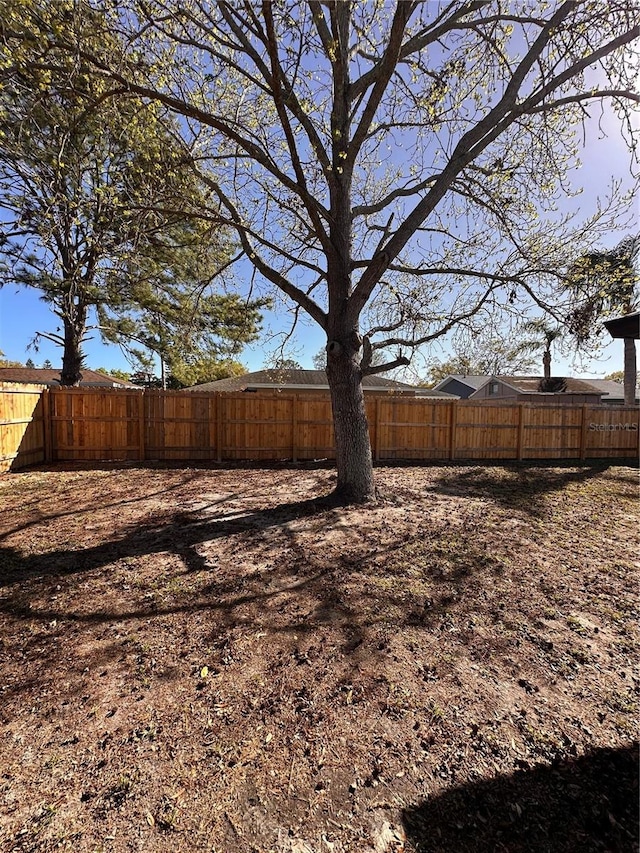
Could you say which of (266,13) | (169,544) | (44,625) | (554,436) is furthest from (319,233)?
(554,436)

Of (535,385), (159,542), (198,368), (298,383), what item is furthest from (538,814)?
(535,385)

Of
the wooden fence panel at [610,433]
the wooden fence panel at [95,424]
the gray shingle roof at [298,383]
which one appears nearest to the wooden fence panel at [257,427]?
the wooden fence panel at [95,424]

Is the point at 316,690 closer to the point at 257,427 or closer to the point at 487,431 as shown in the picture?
the point at 257,427

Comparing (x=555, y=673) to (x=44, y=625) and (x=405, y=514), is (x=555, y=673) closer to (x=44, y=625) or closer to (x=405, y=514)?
(x=405, y=514)

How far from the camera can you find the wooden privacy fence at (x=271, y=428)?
28.5ft

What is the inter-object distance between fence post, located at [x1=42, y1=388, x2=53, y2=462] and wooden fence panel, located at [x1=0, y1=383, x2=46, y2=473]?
0.02 m

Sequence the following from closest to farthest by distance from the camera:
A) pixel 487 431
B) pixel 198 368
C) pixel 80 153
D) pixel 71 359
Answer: pixel 80 153 → pixel 487 431 → pixel 71 359 → pixel 198 368

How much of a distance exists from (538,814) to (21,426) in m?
9.48

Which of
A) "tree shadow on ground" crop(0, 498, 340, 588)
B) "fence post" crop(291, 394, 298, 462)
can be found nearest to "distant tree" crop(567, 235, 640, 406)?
"tree shadow on ground" crop(0, 498, 340, 588)

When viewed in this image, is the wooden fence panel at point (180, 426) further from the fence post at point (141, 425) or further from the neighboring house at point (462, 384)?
the neighboring house at point (462, 384)

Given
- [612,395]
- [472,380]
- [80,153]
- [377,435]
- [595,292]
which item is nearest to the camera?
[80,153]

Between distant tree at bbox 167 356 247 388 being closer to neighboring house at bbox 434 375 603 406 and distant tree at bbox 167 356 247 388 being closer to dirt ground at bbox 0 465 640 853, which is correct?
dirt ground at bbox 0 465 640 853

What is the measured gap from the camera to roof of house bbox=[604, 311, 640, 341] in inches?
244

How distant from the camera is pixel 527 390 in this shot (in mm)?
25141
